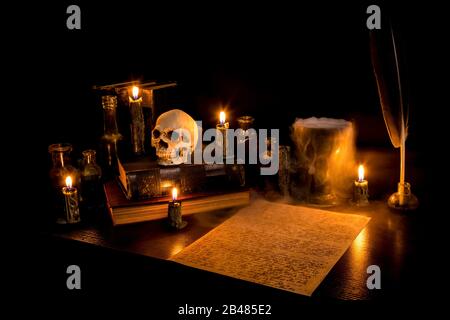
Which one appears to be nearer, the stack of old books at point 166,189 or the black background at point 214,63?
the stack of old books at point 166,189

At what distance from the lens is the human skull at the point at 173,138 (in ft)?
4.85

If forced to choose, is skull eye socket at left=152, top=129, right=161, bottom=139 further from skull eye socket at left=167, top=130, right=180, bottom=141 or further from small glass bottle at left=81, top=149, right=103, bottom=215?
small glass bottle at left=81, top=149, right=103, bottom=215

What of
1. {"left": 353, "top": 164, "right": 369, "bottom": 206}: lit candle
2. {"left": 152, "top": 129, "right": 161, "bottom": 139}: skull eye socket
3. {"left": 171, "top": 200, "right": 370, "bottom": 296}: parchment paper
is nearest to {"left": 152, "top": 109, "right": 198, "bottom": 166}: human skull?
{"left": 152, "top": 129, "right": 161, "bottom": 139}: skull eye socket

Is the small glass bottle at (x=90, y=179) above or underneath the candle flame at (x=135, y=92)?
underneath

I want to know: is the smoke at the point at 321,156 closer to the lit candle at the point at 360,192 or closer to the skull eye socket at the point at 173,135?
the lit candle at the point at 360,192

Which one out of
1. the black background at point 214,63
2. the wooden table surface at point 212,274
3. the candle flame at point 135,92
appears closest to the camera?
the wooden table surface at point 212,274

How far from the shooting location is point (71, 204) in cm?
144

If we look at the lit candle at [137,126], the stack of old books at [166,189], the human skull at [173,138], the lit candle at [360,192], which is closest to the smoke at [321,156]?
the lit candle at [360,192]

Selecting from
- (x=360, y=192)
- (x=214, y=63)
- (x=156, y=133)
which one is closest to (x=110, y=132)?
(x=156, y=133)

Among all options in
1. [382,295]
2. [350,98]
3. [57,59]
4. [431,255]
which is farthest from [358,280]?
[57,59]

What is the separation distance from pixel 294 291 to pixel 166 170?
2.02 ft

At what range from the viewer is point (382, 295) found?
0.99 meters

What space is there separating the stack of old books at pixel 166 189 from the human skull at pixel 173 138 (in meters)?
0.03

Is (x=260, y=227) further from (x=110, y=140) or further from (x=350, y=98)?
(x=350, y=98)
